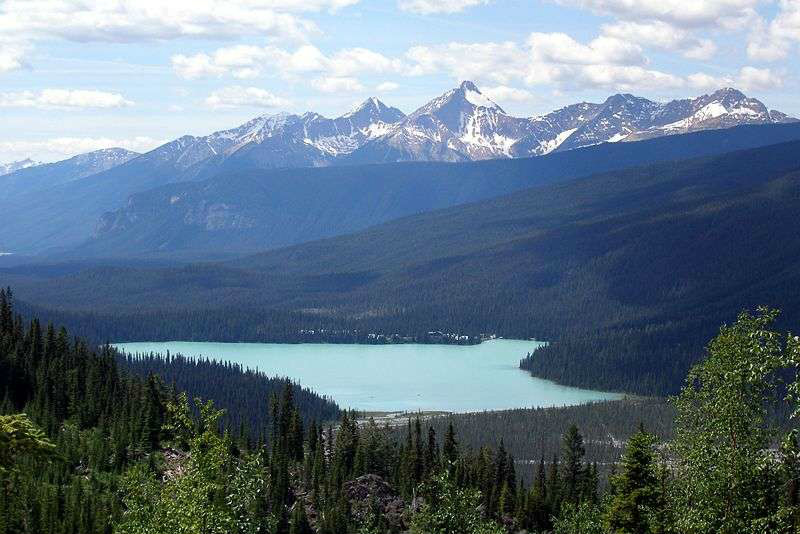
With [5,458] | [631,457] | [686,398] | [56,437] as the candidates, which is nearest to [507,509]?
[56,437]

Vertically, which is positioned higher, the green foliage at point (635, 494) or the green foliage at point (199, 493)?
the green foliage at point (199, 493)

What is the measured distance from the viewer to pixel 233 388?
176 meters

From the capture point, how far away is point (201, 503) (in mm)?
33438

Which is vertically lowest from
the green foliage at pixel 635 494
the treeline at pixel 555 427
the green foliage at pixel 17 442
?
the treeline at pixel 555 427

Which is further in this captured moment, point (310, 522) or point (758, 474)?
point (310, 522)

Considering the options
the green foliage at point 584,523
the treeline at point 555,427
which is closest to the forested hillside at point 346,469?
the green foliage at point 584,523

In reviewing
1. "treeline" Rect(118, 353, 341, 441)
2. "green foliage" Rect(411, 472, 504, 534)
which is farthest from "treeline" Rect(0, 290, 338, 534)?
"treeline" Rect(118, 353, 341, 441)

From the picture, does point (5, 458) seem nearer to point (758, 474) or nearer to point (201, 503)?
point (201, 503)

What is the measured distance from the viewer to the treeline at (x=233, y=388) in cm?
16088

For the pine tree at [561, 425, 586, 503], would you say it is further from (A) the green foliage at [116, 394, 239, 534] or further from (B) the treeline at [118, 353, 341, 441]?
(A) the green foliage at [116, 394, 239, 534]

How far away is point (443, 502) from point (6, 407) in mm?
56412

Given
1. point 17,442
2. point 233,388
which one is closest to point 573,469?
point 233,388

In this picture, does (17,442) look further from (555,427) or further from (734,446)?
(555,427)

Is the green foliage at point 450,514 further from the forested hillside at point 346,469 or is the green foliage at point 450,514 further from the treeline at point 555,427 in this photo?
the treeline at point 555,427
